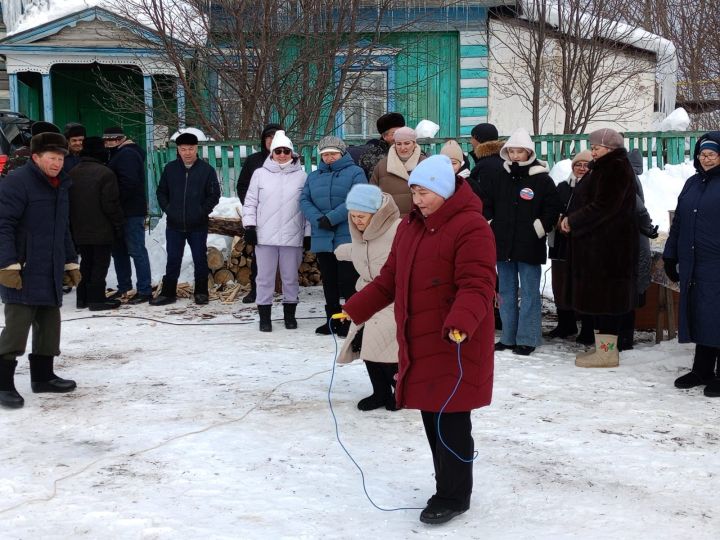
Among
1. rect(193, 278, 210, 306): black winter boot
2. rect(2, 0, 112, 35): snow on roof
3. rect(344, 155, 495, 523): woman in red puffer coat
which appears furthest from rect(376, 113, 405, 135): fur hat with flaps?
rect(2, 0, 112, 35): snow on roof

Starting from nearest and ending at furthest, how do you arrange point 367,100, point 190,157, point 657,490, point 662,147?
1. point 657,490
2. point 190,157
3. point 662,147
4. point 367,100

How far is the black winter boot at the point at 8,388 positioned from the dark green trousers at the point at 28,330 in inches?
1.9

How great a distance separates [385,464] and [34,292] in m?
2.71

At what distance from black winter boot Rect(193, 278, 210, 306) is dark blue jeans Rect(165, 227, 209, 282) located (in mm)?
45

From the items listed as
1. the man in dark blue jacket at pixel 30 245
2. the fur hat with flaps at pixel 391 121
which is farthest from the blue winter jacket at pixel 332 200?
the man in dark blue jacket at pixel 30 245

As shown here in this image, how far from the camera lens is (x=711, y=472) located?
5.17 m

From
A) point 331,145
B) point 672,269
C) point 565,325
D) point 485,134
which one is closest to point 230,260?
point 331,145

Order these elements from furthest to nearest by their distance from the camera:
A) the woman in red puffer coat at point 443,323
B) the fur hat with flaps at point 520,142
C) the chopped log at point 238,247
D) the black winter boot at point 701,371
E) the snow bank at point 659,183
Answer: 1. the snow bank at point 659,183
2. the chopped log at point 238,247
3. the fur hat with flaps at point 520,142
4. the black winter boot at point 701,371
5. the woman in red puffer coat at point 443,323

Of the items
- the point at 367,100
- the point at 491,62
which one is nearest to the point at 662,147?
the point at 491,62

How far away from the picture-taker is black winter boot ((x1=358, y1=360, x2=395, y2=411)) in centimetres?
632

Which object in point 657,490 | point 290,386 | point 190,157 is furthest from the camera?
point 190,157

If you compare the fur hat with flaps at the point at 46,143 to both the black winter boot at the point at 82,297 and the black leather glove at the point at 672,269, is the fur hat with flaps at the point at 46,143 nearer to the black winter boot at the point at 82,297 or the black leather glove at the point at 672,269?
the black winter boot at the point at 82,297

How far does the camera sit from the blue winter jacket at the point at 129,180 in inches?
408

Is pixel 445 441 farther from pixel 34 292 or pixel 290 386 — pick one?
pixel 34 292
